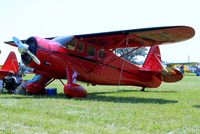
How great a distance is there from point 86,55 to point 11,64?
585 centimetres

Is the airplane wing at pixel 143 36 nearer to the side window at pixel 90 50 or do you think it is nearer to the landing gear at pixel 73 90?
the side window at pixel 90 50

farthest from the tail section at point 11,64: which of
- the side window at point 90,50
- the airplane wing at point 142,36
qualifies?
the airplane wing at point 142,36

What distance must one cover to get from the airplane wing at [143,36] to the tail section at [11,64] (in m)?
5.57

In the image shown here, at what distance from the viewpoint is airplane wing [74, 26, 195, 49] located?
41.3ft

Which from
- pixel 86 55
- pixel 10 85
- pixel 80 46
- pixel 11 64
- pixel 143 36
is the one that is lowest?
pixel 10 85

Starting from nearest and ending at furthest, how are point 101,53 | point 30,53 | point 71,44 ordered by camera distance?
point 30,53
point 71,44
point 101,53

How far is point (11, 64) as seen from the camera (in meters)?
18.4

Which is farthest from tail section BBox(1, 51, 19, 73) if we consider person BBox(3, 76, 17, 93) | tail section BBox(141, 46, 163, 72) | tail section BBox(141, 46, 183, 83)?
tail section BBox(141, 46, 163, 72)

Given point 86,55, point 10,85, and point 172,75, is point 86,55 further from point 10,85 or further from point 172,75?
point 172,75

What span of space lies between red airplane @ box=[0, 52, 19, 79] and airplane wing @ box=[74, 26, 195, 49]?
17.0 ft

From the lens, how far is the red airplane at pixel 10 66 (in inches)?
678

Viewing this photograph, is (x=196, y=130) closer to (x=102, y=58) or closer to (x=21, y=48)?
(x=21, y=48)

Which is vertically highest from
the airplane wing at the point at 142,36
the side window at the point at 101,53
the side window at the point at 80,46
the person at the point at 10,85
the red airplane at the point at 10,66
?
the airplane wing at the point at 142,36

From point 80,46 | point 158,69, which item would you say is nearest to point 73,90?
point 80,46
